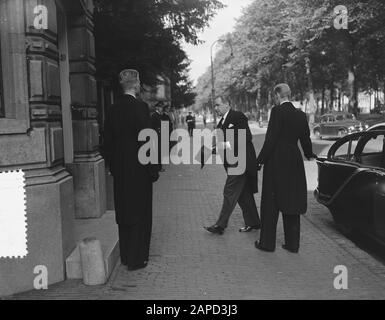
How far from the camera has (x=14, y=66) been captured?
522 cm

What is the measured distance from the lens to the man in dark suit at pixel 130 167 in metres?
5.71

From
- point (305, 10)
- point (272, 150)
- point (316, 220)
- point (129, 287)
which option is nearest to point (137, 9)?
point (316, 220)

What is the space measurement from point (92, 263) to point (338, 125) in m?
27.2

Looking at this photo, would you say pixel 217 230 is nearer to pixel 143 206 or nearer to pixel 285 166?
pixel 285 166

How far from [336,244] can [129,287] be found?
3064mm

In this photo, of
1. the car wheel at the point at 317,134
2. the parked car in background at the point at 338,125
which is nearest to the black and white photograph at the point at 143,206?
the parked car in background at the point at 338,125

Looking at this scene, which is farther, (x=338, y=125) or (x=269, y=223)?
(x=338, y=125)

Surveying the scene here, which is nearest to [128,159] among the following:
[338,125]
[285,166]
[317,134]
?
[285,166]

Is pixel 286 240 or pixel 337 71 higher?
pixel 337 71

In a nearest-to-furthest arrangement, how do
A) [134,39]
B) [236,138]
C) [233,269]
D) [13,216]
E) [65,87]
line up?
[13,216] < [233,269] < [236,138] < [65,87] < [134,39]

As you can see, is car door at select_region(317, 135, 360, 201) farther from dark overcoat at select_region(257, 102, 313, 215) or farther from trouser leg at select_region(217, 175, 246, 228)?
trouser leg at select_region(217, 175, 246, 228)

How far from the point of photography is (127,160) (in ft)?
18.7

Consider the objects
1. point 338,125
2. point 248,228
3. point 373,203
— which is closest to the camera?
point 373,203
